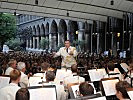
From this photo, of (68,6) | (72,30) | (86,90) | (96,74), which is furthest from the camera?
(72,30)

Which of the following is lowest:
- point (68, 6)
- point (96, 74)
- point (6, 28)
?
point (96, 74)

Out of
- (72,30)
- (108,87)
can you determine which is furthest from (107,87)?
(72,30)

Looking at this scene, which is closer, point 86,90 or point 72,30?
point 86,90

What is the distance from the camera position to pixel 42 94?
5297 millimetres

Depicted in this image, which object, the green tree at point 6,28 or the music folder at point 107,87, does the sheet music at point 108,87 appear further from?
the green tree at point 6,28

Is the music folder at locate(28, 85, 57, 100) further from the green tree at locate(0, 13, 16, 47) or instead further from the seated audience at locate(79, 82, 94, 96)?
the green tree at locate(0, 13, 16, 47)

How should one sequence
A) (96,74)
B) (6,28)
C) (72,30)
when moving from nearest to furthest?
(96,74)
(6,28)
(72,30)

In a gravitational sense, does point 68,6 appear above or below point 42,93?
above

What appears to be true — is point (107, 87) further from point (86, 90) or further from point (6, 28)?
point (6, 28)

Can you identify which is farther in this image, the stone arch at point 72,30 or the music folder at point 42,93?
the stone arch at point 72,30

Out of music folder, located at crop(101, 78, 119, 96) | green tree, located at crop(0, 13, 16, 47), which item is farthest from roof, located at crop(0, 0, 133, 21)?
green tree, located at crop(0, 13, 16, 47)

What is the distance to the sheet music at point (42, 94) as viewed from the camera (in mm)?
5273

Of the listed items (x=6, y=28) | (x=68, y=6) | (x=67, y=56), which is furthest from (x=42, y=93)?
(x=6, y=28)

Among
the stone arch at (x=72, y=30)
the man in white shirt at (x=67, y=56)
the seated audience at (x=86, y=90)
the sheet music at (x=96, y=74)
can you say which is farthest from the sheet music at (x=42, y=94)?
the stone arch at (x=72, y=30)
